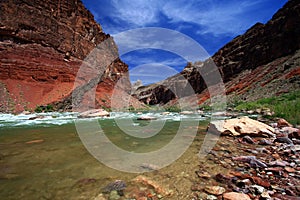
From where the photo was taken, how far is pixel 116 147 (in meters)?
4.42

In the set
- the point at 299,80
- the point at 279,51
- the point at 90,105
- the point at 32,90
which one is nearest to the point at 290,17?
the point at 279,51

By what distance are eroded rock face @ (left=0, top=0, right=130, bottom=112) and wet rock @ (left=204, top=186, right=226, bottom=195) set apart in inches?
885

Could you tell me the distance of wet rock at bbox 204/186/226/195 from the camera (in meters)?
2.09

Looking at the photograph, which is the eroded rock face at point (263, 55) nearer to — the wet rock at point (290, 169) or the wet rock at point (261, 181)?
the wet rock at point (290, 169)

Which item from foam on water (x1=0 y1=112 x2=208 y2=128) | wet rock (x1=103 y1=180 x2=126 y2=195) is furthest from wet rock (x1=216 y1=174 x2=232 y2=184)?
foam on water (x1=0 y1=112 x2=208 y2=128)

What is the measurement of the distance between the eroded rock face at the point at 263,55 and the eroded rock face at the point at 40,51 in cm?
3227

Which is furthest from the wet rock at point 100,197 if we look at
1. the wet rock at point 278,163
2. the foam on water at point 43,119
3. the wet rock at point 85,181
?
the foam on water at point 43,119

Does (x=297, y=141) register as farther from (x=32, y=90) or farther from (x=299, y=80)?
(x=32, y=90)

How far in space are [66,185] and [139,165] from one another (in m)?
1.31

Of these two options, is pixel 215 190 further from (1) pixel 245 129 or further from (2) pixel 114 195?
(1) pixel 245 129

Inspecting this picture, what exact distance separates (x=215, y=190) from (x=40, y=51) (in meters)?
35.0

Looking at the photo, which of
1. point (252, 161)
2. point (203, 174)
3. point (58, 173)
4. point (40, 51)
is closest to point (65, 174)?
point (58, 173)

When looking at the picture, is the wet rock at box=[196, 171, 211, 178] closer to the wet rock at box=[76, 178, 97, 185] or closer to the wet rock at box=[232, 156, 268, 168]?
the wet rock at box=[232, 156, 268, 168]

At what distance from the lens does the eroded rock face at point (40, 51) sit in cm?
2325
